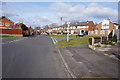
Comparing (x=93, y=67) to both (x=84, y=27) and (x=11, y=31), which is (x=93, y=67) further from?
(x=84, y=27)

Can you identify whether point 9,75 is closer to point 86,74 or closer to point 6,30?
point 86,74

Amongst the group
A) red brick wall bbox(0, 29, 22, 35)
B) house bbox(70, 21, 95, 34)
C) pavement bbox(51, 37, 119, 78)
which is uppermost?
house bbox(70, 21, 95, 34)

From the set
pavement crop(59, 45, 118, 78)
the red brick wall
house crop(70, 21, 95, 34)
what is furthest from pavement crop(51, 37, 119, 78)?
house crop(70, 21, 95, 34)

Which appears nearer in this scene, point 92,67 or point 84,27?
point 92,67

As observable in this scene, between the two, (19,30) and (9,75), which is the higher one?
(19,30)

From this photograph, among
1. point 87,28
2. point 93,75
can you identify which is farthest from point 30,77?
point 87,28

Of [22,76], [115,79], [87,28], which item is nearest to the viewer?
[115,79]

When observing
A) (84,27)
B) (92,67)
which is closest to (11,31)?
(84,27)

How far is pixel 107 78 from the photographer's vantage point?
5.21 m

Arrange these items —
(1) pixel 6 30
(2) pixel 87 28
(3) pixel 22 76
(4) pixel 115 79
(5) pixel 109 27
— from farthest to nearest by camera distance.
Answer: (2) pixel 87 28 → (5) pixel 109 27 → (1) pixel 6 30 → (3) pixel 22 76 → (4) pixel 115 79

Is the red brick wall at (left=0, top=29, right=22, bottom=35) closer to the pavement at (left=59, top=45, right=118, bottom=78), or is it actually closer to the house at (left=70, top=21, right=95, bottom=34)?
the house at (left=70, top=21, right=95, bottom=34)

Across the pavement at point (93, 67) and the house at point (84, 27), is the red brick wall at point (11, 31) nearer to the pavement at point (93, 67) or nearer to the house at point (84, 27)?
the house at point (84, 27)

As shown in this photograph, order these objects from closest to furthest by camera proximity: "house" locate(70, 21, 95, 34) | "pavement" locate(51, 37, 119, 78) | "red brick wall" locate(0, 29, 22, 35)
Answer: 1. "pavement" locate(51, 37, 119, 78)
2. "red brick wall" locate(0, 29, 22, 35)
3. "house" locate(70, 21, 95, 34)

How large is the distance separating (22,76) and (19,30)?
1838 inches
